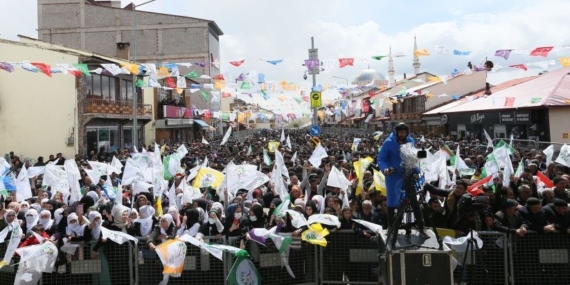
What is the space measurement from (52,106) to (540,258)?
2628 cm

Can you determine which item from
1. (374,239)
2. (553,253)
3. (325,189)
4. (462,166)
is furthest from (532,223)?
(462,166)

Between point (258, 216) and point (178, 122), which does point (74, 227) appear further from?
point (178, 122)

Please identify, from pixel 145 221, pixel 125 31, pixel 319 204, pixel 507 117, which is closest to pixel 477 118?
pixel 507 117

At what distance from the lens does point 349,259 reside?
25.5 ft

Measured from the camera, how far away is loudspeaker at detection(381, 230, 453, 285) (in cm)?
577

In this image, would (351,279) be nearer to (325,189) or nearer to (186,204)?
(186,204)

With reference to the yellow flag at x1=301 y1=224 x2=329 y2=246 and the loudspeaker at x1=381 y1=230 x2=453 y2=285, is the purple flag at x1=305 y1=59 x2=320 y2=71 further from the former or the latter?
the loudspeaker at x1=381 y1=230 x2=453 y2=285

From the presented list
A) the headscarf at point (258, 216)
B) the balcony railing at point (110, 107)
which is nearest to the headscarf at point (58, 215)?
the headscarf at point (258, 216)

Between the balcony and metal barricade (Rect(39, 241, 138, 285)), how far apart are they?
22.9 m

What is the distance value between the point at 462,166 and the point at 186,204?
23.1ft

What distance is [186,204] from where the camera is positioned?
9.89 m

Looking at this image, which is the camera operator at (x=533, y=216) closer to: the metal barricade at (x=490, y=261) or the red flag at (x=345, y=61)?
the metal barricade at (x=490, y=261)

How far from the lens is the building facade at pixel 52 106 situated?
26578mm

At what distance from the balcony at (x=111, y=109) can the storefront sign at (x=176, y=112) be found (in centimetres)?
439
